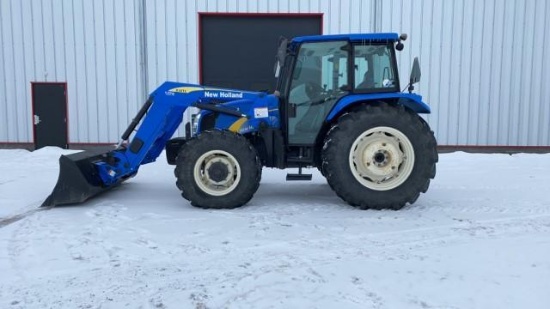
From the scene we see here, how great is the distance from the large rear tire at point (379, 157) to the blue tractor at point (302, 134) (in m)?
0.01

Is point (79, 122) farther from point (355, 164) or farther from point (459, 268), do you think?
point (459, 268)

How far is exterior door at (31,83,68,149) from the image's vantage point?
11.6 meters

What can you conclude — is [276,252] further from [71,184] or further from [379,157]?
[71,184]

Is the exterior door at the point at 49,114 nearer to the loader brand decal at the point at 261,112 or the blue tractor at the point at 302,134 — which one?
the blue tractor at the point at 302,134

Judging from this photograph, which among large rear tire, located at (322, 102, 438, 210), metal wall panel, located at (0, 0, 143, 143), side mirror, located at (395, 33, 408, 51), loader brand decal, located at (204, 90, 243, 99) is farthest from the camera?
metal wall panel, located at (0, 0, 143, 143)

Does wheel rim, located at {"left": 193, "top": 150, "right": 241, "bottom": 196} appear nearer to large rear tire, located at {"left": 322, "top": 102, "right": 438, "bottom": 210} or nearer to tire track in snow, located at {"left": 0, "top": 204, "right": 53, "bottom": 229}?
large rear tire, located at {"left": 322, "top": 102, "right": 438, "bottom": 210}


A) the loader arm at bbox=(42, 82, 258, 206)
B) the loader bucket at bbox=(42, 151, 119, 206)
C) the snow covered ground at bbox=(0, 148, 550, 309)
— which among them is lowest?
the snow covered ground at bbox=(0, 148, 550, 309)

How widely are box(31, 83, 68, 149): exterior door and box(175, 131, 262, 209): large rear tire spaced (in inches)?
297

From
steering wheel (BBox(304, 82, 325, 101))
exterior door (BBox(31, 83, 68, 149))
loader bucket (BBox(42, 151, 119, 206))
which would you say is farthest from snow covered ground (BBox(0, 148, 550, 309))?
exterior door (BBox(31, 83, 68, 149))

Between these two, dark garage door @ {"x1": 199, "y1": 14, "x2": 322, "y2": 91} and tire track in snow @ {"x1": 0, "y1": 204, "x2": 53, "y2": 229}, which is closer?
tire track in snow @ {"x1": 0, "y1": 204, "x2": 53, "y2": 229}

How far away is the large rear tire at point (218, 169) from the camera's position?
550 cm

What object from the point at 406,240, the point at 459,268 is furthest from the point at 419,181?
the point at 459,268

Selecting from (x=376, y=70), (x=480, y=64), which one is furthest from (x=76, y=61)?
(x=480, y=64)

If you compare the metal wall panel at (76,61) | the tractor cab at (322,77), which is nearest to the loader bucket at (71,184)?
the tractor cab at (322,77)
